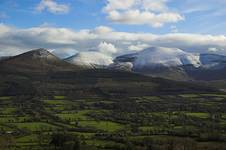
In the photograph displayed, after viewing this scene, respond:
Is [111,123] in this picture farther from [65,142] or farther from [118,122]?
[65,142]

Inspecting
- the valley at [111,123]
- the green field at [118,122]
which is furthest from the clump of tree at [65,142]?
the green field at [118,122]

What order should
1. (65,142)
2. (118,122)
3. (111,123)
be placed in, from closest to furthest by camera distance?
1. (65,142)
2. (111,123)
3. (118,122)

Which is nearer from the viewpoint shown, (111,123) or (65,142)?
(65,142)

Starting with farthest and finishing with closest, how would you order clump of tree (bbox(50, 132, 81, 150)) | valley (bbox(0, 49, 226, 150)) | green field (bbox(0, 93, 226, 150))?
1. green field (bbox(0, 93, 226, 150))
2. valley (bbox(0, 49, 226, 150))
3. clump of tree (bbox(50, 132, 81, 150))

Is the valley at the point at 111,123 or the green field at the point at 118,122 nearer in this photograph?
the valley at the point at 111,123

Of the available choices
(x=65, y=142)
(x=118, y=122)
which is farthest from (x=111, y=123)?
(x=65, y=142)

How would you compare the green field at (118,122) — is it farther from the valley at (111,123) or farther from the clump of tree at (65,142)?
the clump of tree at (65,142)

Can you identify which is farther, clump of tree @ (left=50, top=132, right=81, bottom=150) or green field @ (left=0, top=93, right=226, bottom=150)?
green field @ (left=0, top=93, right=226, bottom=150)

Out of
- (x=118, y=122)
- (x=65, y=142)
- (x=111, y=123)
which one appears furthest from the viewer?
(x=118, y=122)

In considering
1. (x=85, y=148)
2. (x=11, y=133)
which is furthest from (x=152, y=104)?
(x=85, y=148)

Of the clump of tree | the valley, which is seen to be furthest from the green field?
the clump of tree

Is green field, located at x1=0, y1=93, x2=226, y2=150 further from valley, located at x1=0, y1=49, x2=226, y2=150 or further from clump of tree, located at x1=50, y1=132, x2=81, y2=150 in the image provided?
clump of tree, located at x1=50, y1=132, x2=81, y2=150
